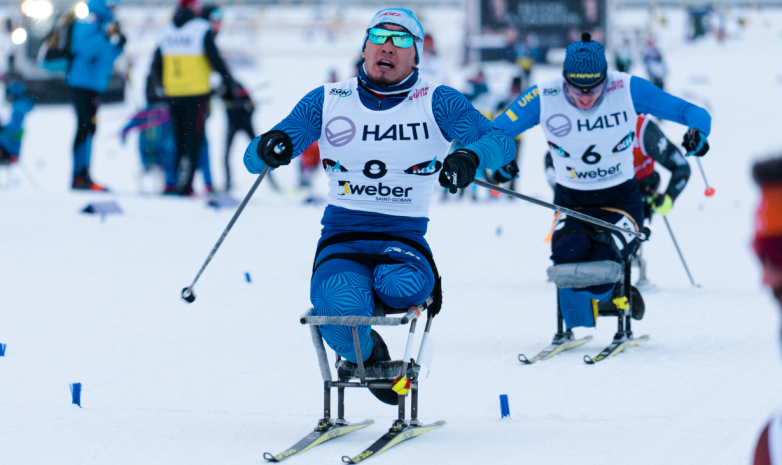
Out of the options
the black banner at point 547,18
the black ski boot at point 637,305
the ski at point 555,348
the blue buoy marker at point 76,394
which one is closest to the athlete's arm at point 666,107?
the black ski boot at point 637,305

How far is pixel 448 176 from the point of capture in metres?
3.23

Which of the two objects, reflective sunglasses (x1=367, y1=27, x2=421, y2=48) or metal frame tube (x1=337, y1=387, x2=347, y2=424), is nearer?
metal frame tube (x1=337, y1=387, x2=347, y2=424)

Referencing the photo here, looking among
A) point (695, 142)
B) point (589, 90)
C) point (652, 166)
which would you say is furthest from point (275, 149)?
point (652, 166)

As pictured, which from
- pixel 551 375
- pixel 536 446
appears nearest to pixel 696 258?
pixel 551 375

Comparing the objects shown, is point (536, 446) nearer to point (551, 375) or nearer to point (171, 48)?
point (551, 375)

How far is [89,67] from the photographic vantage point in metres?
9.48

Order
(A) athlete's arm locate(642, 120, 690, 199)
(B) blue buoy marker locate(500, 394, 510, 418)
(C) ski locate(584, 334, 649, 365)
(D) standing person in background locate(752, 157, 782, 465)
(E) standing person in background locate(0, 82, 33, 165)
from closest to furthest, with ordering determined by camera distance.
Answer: (D) standing person in background locate(752, 157, 782, 465)
(B) blue buoy marker locate(500, 394, 510, 418)
(C) ski locate(584, 334, 649, 365)
(A) athlete's arm locate(642, 120, 690, 199)
(E) standing person in background locate(0, 82, 33, 165)

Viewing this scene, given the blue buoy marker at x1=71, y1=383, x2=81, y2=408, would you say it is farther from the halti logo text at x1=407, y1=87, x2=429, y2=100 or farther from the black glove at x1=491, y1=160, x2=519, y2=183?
the black glove at x1=491, y1=160, x2=519, y2=183

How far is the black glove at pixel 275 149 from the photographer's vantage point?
3463 mm

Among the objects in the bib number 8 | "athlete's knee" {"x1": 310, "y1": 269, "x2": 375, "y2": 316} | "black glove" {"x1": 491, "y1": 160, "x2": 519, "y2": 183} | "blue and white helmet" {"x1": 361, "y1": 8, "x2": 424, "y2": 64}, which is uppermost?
"blue and white helmet" {"x1": 361, "y1": 8, "x2": 424, "y2": 64}

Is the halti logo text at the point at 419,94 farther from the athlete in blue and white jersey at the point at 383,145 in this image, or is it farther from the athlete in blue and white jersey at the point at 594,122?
the athlete in blue and white jersey at the point at 594,122

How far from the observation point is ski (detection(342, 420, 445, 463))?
10.4 feet

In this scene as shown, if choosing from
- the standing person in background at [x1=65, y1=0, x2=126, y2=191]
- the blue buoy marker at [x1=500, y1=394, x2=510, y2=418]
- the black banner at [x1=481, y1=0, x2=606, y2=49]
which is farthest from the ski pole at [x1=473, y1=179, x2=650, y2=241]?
the black banner at [x1=481, y1=0, x2=606, y2=49]

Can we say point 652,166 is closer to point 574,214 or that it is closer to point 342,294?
point 574,214
